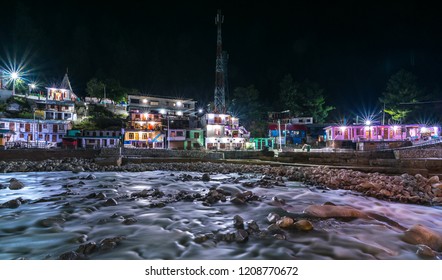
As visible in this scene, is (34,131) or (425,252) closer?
(425,252)

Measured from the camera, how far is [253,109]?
198 ft

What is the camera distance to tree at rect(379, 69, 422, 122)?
153 feet

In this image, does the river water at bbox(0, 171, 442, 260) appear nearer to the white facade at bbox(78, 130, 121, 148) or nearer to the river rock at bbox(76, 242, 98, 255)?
the river rock at bbox(76, 242, 98, 255)

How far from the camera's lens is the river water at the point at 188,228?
5.82 metres

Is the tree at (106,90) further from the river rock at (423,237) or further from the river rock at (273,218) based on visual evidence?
the river rock at (423,237)

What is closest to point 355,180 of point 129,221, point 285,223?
point 285,223

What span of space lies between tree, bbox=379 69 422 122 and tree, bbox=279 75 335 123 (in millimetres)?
14520

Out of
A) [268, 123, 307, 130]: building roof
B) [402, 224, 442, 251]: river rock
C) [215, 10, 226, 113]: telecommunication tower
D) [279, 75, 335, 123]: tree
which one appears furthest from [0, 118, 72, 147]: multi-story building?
[279, 75, 335, 123]: tree

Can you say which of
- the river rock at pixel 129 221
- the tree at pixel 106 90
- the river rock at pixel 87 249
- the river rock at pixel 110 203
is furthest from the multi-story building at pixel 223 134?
the river rock at pixel 87 249

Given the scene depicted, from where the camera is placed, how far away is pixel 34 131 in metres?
43.3

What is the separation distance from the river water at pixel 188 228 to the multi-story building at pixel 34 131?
3763cm

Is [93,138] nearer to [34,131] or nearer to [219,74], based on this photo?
[34,131]

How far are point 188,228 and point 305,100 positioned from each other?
199ft

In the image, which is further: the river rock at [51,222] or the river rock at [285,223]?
the river rock at [51,222]
